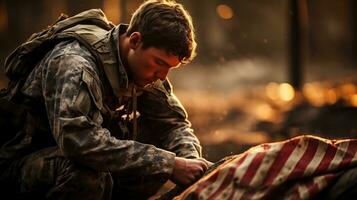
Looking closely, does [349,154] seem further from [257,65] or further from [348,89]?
[257,65]

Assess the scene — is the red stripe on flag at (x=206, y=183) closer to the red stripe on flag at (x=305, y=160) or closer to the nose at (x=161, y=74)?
the red stripe on flag at (x=305, y=160)

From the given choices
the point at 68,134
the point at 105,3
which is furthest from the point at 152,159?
the point at 105,3

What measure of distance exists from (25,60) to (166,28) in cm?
75

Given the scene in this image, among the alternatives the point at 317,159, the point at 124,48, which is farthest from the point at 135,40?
the point at 317,159

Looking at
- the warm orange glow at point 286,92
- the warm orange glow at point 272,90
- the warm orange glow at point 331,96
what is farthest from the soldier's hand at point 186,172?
the warm orange glow at point 272,90

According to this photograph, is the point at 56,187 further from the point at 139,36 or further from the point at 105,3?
the point at 105,3

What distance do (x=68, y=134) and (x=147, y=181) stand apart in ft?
2.47

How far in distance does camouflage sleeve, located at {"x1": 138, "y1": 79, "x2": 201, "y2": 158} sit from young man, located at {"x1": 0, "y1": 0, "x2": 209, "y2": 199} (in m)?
0.05

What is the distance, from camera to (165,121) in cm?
490

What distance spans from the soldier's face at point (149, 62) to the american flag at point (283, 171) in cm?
71

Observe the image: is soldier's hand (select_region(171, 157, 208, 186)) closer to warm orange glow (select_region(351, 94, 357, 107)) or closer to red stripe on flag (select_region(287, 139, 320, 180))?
red stripe on flag (select_region(287, 139, 320, 180))

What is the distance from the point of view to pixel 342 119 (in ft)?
33.2

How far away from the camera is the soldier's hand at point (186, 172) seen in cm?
417

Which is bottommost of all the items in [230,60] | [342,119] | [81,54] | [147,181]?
[230,60]
